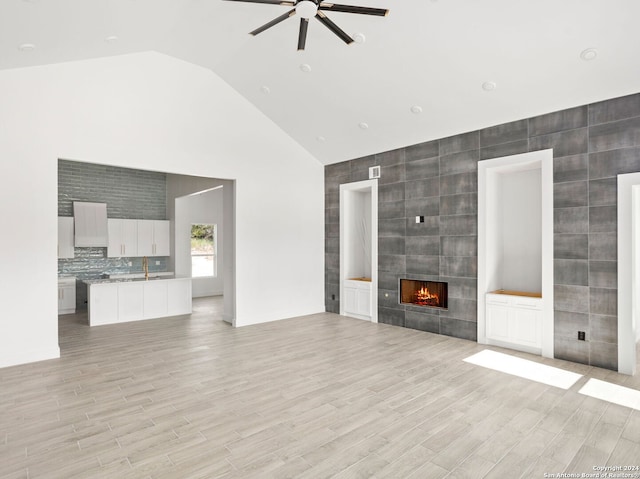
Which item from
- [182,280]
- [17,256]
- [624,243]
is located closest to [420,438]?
[624,243]

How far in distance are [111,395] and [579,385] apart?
4.81 meters

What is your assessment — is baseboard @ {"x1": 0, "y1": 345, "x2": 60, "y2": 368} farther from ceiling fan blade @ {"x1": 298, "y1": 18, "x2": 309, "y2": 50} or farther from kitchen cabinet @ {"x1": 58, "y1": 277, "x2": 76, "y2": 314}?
ceiling fan blade @ {"x1": 298, "y1": 18, "x2": 309, "y2": 50}

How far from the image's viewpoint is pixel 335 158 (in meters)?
7.66

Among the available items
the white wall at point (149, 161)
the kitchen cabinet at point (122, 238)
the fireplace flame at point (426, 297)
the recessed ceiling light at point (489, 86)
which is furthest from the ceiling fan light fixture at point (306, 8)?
the kitchen cabinet at point (122, 238)

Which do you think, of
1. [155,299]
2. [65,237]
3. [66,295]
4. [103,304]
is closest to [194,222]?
[65,237]

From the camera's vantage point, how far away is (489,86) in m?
4.61

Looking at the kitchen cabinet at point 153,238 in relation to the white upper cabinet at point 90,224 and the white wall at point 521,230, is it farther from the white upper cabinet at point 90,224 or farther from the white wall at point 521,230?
the white wall at point 521,230

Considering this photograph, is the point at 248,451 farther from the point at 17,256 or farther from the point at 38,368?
the point at 17,256

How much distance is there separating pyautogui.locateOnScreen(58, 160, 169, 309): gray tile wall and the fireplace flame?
6.81m

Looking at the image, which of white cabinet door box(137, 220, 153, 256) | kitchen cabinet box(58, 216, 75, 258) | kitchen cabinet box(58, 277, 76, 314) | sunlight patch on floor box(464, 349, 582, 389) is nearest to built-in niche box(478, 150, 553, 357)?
sunlight patch on floor box(464, 349, 582, 389)

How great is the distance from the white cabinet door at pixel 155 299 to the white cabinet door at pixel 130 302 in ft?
0.37

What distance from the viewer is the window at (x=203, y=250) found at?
10.4 metres

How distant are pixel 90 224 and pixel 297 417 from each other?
7.40 m

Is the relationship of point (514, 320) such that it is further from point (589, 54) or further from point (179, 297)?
point (179, 297)
